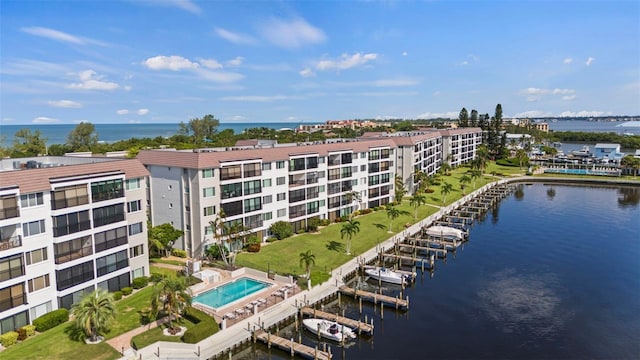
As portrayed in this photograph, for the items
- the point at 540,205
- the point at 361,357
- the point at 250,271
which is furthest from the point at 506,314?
the point at 540,205

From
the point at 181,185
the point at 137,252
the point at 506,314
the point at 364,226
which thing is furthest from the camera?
the point at 364,226

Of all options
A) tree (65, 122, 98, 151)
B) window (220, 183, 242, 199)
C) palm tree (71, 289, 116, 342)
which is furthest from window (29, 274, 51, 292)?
tree (65, 122, 98, 151)

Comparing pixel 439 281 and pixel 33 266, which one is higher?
pixel 33 266

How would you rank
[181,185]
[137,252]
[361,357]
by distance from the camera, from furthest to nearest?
[181,185] → [137,252] → [361,357]

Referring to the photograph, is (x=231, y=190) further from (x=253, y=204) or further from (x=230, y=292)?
(x=230, y=292)

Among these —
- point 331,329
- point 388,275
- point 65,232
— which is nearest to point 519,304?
point 388,275

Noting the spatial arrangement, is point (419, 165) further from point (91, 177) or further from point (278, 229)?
point (91, 177)

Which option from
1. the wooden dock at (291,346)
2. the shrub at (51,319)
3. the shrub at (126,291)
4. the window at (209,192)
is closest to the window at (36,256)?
the shrub at (51,319)
